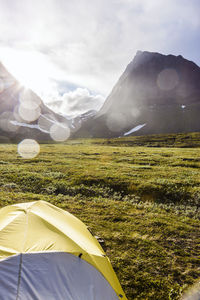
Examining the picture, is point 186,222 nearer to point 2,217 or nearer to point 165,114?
point 2,217

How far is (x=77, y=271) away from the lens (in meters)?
4.81

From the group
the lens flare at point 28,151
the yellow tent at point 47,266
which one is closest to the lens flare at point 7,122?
the lens flare at point 28,151

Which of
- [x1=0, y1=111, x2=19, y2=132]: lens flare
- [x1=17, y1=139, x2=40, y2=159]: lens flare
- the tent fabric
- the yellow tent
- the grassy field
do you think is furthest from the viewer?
[x1=0, y1=111, x2=19, y2=132]: lens flare

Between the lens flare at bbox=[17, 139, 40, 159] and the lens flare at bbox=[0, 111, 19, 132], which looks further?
the lens flare at bbox=[0, 111, 19, 132]

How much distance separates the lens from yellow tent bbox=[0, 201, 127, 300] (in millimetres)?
4016

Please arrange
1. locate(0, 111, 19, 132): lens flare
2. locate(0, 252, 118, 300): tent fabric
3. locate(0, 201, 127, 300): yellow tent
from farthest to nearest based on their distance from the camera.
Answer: locate(0, 111, 19, 132): lens flare, locate(0, 201, 127, 300): yellow tent, locate(0, 252, 118, 300): tent fabric

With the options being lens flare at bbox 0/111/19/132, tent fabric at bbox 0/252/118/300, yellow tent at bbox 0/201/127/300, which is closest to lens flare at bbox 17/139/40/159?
yellow tent at bbox 0/201/127/300

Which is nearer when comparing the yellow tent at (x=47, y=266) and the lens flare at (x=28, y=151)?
the yellow tent at (x=47, y=266)

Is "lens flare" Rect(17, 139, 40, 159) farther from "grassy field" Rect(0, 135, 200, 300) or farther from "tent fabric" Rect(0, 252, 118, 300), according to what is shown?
"tent fabric" Rect(0, 252, 118, 300)

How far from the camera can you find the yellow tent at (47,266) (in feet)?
13.2

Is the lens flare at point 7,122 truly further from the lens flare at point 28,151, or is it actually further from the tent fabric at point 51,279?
the tent fabric at point 51,279

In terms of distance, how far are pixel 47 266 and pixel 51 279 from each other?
1.06 feet

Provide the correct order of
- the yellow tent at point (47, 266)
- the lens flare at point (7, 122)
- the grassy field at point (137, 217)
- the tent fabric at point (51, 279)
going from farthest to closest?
the lens flare at point (7, 122) < the grassy field at point (137, 217) < the yellow tent at point (47, 266) < the tent fabric at point (51, 279)

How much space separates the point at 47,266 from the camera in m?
4.53
